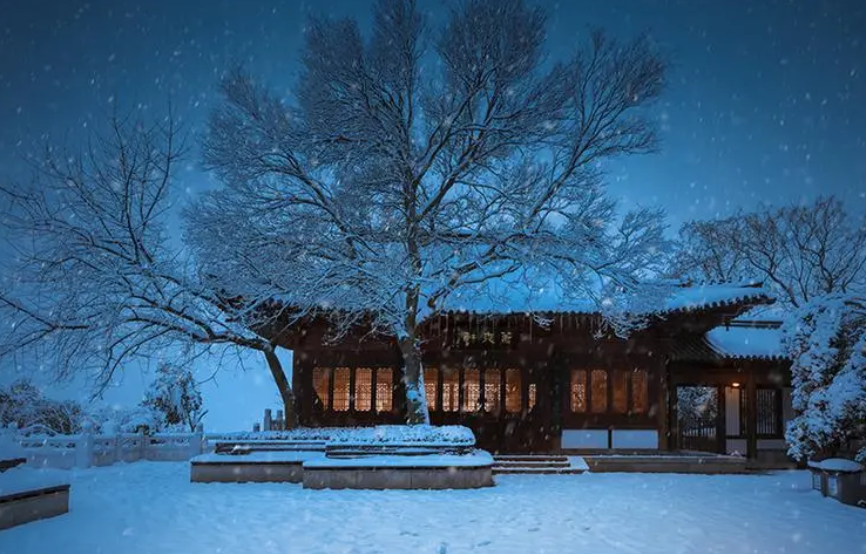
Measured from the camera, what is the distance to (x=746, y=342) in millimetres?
21578

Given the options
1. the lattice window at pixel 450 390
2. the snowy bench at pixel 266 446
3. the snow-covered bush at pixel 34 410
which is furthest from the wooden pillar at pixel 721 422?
the snow-covered bush at pixel 34 410

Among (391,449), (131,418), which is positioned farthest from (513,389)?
(131,418)

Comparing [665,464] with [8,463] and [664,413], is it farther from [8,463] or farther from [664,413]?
[8,463]

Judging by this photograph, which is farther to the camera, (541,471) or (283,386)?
(283,386)

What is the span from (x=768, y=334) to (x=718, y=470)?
6.08 m

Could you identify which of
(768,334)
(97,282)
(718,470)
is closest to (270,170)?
(97,282)

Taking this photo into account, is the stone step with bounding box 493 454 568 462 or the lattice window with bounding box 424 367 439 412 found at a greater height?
the lattice window with bounding box 424 367 439 412

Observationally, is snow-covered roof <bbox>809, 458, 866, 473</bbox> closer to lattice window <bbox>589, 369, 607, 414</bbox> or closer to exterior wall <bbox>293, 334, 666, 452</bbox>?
exterior wall <bbox>293, 334, 666, 452</bbox>

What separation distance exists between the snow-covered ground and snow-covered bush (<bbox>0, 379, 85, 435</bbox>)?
9.41 metres

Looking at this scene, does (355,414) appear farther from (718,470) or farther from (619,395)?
(718,470)

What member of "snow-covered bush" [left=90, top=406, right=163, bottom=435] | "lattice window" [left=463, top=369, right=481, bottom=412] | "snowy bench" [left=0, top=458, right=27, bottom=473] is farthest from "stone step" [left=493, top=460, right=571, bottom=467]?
"snow-covered bush" [left=90, top=406, right=163, bottom=435]

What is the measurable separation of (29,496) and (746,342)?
18758mm

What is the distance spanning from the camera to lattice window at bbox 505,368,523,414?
20.2 meters

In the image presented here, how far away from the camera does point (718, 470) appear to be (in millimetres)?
18125
